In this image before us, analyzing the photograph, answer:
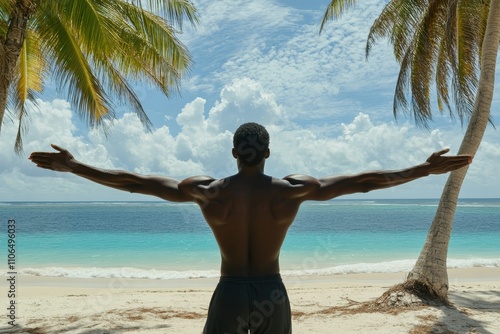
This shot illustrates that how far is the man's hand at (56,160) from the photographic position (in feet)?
9.33

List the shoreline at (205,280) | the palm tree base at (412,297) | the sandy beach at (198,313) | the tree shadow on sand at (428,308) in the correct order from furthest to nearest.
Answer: the shoreline at (205,280) < the palm tree base at (412,297) < the sandy beach at (198,313) < the tree shadow on sand at (428,308)

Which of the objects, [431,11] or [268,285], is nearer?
[268,285]

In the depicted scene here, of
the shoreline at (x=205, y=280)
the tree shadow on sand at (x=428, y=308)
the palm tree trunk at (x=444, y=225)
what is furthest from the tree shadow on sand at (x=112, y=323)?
the shoreline at (x=205, y=280)

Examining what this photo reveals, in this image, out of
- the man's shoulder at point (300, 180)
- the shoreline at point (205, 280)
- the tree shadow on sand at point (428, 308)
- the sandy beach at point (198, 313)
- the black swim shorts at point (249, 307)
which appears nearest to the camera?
the black swim shorts at point (249, 307)

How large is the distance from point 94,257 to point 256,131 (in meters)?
22.3

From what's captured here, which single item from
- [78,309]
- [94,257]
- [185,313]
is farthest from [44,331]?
[94,257]

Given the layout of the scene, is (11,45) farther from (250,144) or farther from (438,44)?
(438,44)

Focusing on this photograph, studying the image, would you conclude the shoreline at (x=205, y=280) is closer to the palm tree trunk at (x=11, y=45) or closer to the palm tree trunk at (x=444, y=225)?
the palm tree trunk at (x=444, y=225)

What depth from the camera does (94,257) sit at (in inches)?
914

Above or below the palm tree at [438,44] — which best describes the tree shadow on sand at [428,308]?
below

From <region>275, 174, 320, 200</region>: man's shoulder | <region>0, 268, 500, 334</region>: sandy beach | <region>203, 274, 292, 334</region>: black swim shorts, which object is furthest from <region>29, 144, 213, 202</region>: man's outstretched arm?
<region>0, 268, 500, 334</region>: sandy beach

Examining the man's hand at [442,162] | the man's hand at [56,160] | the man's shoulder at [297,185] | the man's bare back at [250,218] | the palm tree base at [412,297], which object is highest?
the man's hand at [56,160]

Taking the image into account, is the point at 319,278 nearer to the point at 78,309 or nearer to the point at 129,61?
the point at 78,309

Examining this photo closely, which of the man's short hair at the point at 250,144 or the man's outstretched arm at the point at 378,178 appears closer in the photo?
the man's short hair at the point at 250,144
